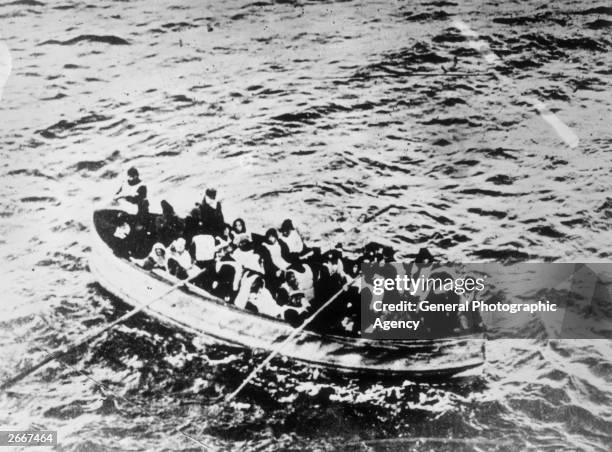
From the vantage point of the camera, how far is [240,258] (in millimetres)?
2613

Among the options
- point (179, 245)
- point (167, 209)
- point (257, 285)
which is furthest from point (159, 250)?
point (257, 285)

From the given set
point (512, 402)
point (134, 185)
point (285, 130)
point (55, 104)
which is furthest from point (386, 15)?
point (512, 402)

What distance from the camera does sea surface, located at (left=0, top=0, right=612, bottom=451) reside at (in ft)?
8.00

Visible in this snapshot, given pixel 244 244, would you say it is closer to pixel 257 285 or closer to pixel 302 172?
pixel 257 285

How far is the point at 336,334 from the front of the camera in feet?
8.27

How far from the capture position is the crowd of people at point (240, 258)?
2.55 meters

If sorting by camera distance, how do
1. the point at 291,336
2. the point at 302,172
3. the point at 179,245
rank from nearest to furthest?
the point at 291,336
the point at 179,245
the point at 302,172

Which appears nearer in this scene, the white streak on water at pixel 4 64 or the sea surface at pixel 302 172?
the sea surface at pixel 302 172

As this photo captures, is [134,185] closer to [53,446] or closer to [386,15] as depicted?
[53,446]

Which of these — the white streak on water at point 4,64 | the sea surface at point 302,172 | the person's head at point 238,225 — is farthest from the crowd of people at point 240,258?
the white streak on water at point 4,64

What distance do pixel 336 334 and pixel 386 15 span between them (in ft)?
6.56

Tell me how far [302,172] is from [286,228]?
Answer: 1.18ft

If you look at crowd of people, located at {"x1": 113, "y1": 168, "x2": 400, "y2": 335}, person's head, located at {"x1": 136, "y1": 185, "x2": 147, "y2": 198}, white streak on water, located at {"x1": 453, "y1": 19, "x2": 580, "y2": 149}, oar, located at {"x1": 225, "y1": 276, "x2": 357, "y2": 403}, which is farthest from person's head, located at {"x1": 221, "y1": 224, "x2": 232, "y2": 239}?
white streak on water, located at {"x1": 453, "y1": 19, "x2": 580, "y2": 149}

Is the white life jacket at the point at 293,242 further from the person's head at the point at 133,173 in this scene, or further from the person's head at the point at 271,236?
the person's head at the point at 133,173
